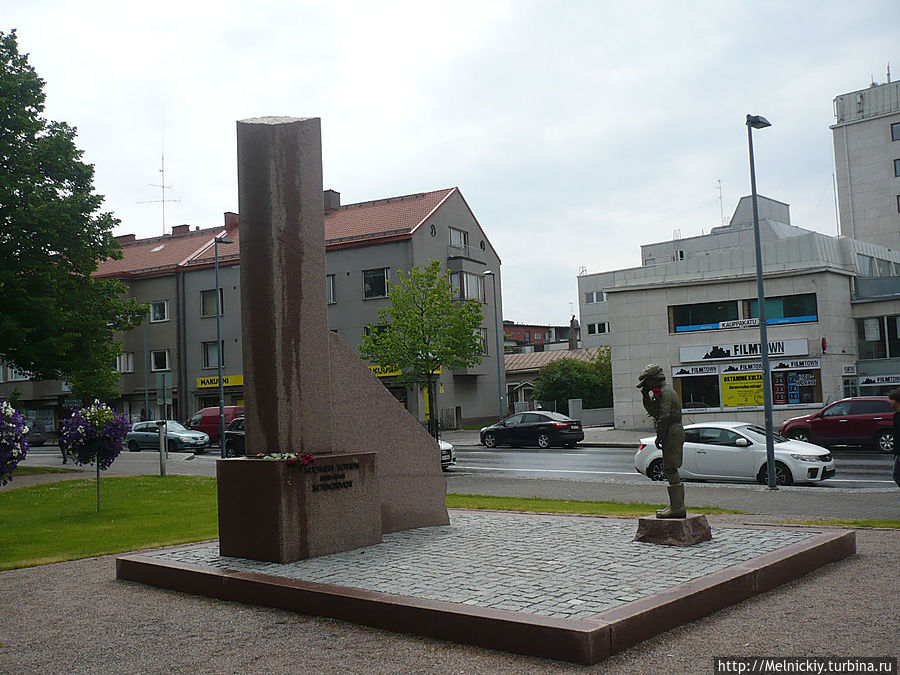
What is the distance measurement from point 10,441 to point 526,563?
7.03 m

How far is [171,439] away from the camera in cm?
3738

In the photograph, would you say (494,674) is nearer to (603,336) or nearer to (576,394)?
(576,394)

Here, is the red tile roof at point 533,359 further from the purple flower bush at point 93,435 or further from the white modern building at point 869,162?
the purple flower bush at point 93,435

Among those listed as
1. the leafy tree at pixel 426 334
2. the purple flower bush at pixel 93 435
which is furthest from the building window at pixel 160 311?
the purple flower bush at pixel 93 435

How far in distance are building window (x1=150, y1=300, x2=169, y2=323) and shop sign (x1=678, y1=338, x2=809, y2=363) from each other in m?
33.0

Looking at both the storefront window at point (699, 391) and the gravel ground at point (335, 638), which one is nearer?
the gravel ground at point (335, 638)

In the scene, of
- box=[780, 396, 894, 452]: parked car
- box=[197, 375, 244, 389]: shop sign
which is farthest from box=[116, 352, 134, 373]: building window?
box=[780, 396, 894, 452]: parked car

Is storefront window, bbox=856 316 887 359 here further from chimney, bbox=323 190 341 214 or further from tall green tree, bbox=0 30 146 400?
chimney, bbox=323 190 341 214

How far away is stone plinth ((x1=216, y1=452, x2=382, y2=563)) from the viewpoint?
8.61 meters

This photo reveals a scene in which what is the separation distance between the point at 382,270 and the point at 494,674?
44.6 metres

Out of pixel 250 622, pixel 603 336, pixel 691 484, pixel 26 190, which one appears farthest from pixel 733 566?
pixel 603 336

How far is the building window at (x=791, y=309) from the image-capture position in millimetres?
35125

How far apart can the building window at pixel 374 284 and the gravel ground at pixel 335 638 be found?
4164cm

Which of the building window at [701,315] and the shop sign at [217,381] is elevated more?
the building window at [701,315]
